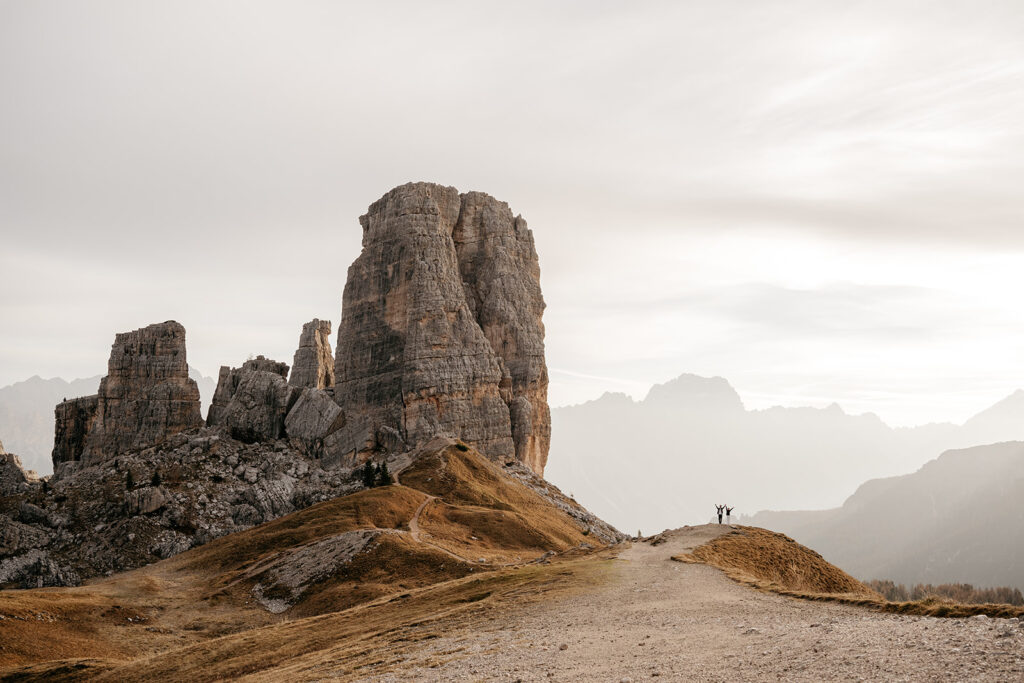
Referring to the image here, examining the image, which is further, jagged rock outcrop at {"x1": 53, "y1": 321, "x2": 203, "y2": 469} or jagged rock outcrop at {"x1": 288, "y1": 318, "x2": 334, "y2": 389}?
jagged rock outcrop at {"x1": 288, "y1": 318, "x2": 334, "y2": 389}

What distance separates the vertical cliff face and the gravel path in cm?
10602

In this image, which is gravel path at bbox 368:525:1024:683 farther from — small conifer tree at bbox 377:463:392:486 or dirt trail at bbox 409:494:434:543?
small conifer tree at bbox 377:463:392:486

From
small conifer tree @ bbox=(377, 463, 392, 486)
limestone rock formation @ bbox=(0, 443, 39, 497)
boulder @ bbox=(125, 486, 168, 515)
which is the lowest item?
boulder @ bbox=(125, 486, 168, 515)

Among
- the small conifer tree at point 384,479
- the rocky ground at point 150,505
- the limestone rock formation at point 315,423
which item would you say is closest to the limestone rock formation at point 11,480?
the rocky ground at point 150,505

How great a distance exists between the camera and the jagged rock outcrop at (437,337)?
119m

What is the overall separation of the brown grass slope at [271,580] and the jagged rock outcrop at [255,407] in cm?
3261

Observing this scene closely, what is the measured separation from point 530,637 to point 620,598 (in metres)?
7.92

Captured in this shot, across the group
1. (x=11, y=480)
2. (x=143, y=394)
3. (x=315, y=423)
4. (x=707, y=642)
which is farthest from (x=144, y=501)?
(x=707, y=642)

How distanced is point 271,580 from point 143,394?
7693 centimetres

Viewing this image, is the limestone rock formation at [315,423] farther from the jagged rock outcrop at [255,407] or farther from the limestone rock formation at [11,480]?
the limestone rock formation at [11,480]

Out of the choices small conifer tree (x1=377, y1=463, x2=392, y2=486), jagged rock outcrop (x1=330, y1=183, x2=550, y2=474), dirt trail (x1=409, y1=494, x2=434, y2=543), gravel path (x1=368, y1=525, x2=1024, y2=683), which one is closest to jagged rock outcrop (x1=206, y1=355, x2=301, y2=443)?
jagged rock outcrop (x1=330, y1=183, x2=550, y2=474)

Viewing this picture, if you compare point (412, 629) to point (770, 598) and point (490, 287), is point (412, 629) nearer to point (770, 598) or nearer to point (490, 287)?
point (770, 598)

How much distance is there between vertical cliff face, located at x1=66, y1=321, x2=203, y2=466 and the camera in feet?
419

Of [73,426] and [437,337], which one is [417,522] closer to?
[437,337]
